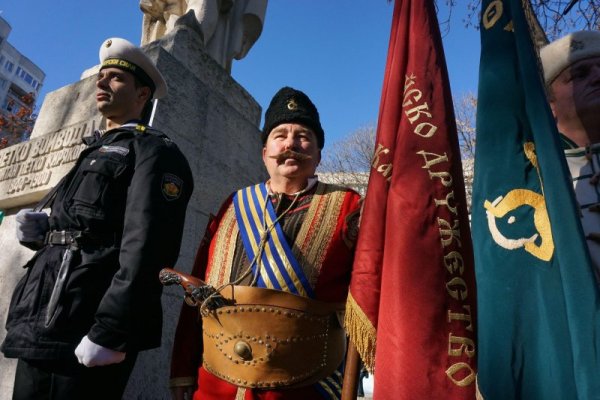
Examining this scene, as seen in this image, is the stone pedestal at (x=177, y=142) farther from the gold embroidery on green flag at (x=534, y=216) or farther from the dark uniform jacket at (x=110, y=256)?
the gold embroidery on green flag at (x=534, y=216)

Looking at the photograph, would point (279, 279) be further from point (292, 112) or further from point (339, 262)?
point (292, 112)

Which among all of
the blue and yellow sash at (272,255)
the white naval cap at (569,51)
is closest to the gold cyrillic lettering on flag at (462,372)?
the blue and yellow sash at (272,255)

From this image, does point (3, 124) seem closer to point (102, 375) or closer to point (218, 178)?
point (218, 178)

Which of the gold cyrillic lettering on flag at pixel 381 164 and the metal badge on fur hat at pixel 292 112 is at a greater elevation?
the metal badge on fur hat at pixel 292 112

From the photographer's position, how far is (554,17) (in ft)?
15.1

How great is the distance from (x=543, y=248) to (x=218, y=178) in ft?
10.5

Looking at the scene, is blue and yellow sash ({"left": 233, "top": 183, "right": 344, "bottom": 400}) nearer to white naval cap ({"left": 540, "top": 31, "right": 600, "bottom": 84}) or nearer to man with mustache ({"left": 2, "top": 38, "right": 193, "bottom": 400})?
man with mustache ({"left": 2, "top": 38, "right": 193, "bottom": 400})

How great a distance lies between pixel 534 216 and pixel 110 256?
179 centimetres

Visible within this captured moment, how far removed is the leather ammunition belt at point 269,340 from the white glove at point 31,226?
1.14 metres

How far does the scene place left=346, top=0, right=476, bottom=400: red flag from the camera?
153 centimetres

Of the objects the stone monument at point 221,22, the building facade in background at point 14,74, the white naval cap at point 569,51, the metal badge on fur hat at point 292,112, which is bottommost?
the metal badge on fur hat at point 292,112

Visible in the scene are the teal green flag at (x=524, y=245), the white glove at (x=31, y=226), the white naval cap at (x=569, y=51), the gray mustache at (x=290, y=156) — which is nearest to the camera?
the teal green flag at (x=524, y=245)

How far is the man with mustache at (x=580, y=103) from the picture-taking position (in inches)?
75.4

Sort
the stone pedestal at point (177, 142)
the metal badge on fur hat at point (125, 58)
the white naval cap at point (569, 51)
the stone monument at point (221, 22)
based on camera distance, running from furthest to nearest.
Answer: the stone monument at point (221, 22) < the stone pedestal at point (177, 142) < the metal badge on fur hat at point (125, 58) < the white naval cap at point (569, 51)
